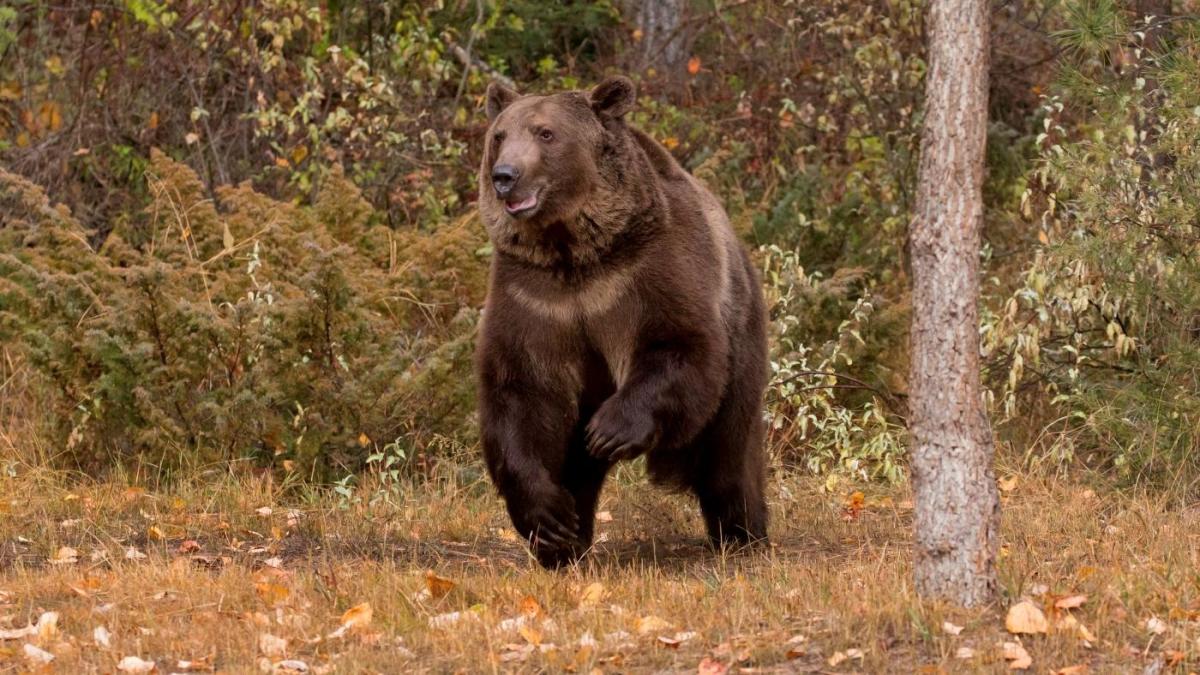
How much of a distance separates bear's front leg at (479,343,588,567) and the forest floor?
0.67 ft

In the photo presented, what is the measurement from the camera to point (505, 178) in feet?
21.3

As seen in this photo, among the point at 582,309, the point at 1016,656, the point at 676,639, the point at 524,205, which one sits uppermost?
the point at 524,205

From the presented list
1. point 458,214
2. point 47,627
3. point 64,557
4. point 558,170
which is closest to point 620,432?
point 558,170

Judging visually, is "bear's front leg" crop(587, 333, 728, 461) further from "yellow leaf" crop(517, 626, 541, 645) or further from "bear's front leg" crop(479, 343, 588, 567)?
"yellow leaf" crop(517, 626, 541, 645)

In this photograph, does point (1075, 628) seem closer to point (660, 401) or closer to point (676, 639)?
point (676, 639)

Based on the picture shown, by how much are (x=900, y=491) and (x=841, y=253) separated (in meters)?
3.68

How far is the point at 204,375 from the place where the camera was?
368 inches

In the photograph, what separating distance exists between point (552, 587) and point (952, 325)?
6.01ft

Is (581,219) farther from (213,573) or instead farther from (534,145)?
(213,573)

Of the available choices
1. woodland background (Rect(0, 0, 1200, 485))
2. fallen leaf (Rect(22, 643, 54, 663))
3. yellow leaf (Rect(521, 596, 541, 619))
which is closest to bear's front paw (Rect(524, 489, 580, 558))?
yellow leaf (Rect(521, 596, 541, 619))

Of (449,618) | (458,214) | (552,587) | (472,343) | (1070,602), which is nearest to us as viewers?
(1070,602)

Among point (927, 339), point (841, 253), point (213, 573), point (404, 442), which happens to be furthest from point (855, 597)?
point (841, 253)

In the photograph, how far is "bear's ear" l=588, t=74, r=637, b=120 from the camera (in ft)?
22.3

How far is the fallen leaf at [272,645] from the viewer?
5.27 meters
